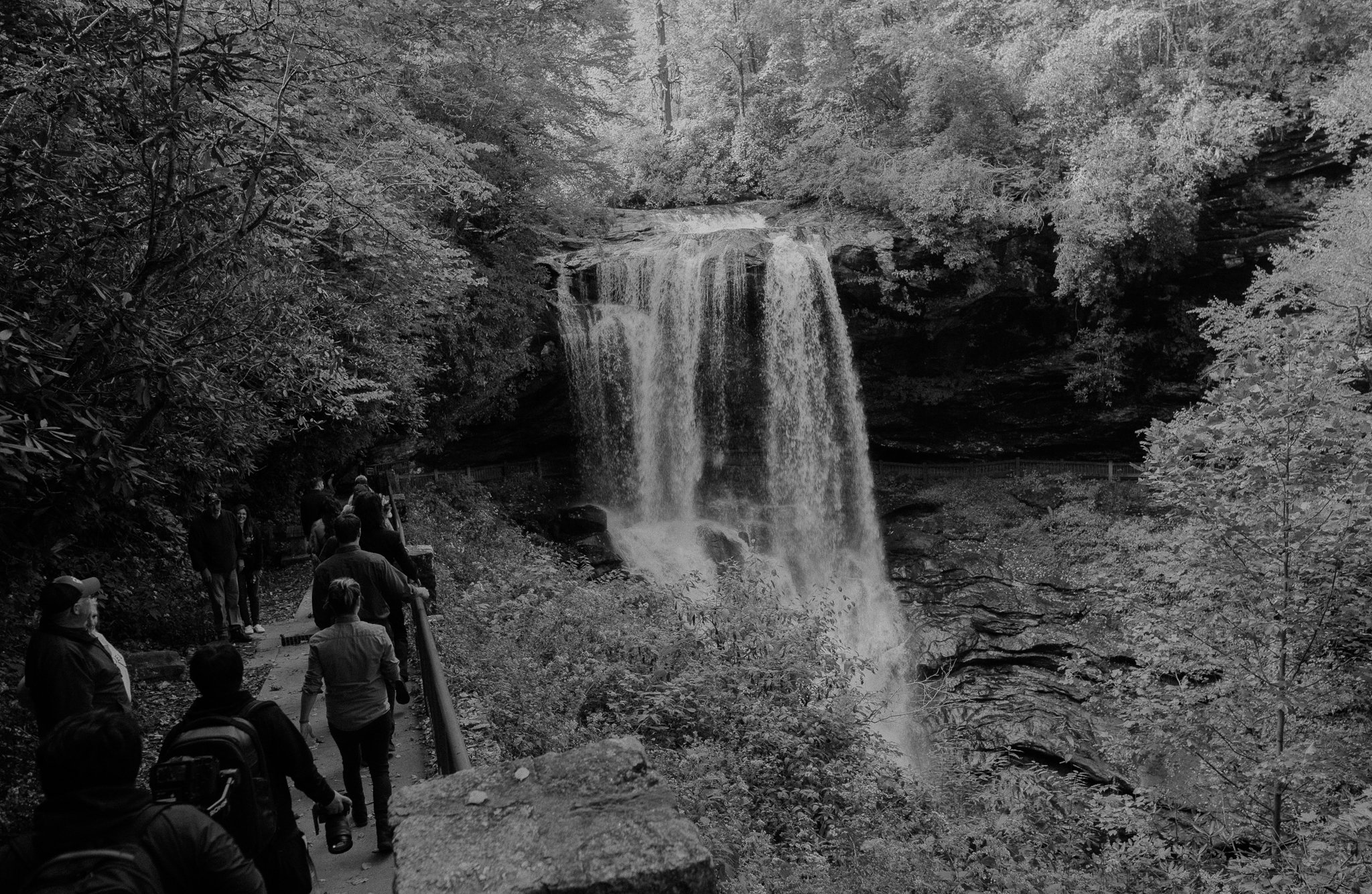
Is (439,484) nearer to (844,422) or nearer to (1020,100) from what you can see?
(844,422)

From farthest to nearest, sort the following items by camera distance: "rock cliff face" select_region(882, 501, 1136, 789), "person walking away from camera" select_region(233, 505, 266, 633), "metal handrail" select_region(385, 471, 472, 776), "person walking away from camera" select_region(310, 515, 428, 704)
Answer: "rock cliff face" select_region(882, 501, 1136, 789), "person walking away from camera" select_region(233, 505, 266, 633), "person walking away from camera" select_region(310, 515, 428, 704), "metal handrail" select_region(385, 471, 472, 776)

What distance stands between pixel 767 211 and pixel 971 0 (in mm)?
7633

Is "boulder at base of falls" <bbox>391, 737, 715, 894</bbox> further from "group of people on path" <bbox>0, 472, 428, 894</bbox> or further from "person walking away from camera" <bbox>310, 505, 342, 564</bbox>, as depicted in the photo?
"person walking away from camera" <bbox>310, 505, 342, 564</bbox>

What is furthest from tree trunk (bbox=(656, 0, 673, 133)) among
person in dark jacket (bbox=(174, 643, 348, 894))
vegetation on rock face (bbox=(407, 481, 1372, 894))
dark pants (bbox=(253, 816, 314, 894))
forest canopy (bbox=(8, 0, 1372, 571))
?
dark pants (bbox=(253, 816, 314, 894))

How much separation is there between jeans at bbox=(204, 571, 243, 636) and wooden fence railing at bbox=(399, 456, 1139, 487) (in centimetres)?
1242

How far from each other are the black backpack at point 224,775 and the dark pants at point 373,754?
4.41 ft

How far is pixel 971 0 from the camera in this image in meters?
22.0

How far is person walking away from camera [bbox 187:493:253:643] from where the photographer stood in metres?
8.79

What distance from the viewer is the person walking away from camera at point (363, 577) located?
18.2 ft

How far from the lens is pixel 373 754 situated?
4.67 meters

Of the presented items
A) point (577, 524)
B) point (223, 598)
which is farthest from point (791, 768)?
point (577, 524)

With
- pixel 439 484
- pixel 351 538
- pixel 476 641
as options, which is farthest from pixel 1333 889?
pixel 439 484

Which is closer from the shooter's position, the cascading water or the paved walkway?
the paved walkway

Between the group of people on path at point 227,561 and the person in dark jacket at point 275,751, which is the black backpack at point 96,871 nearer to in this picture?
the person in dark jacket at point 275,751
